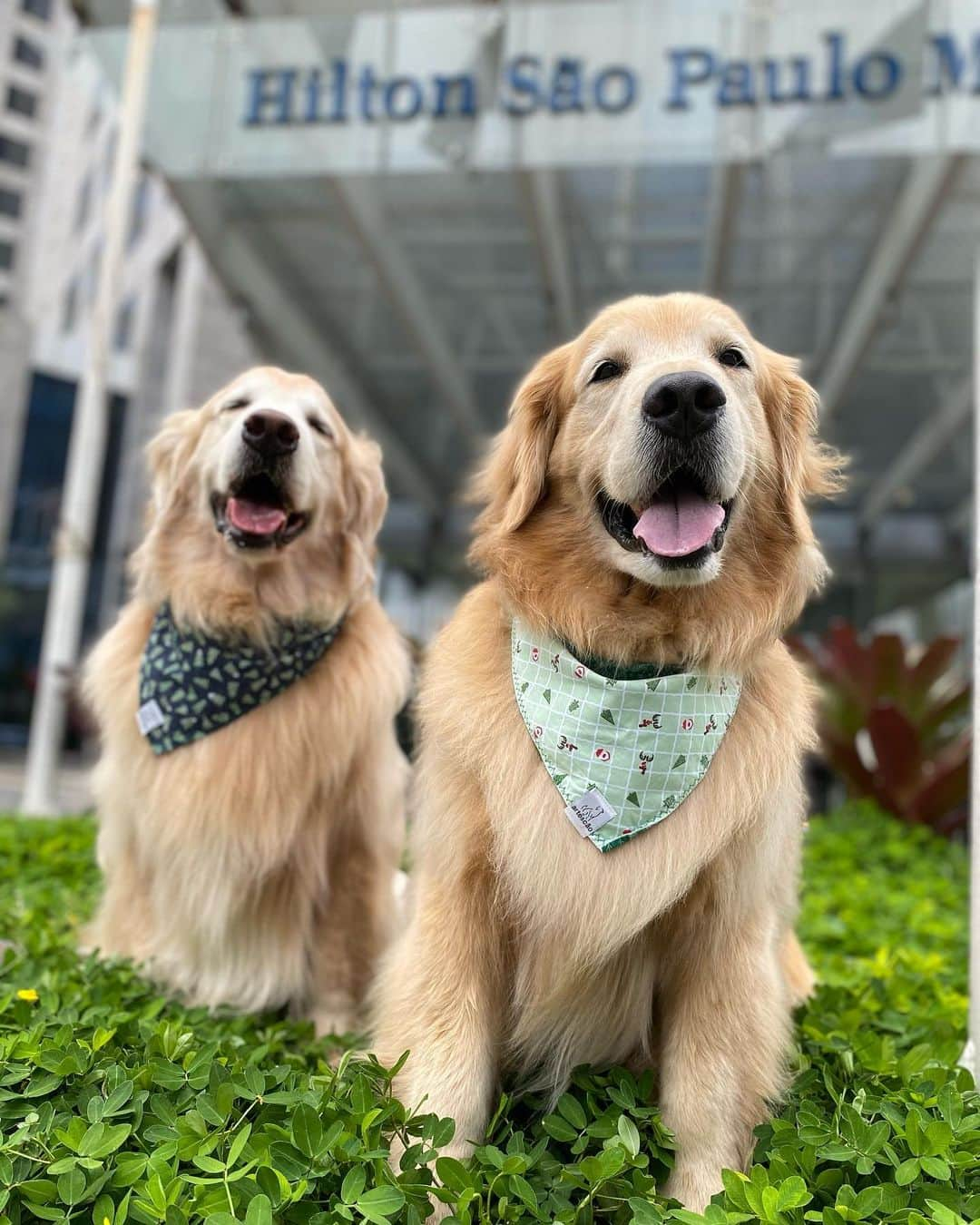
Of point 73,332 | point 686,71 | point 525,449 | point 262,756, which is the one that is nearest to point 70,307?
point 73,332

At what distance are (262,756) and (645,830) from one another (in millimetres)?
1099

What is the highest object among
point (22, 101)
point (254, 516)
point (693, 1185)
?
point (22, 101)

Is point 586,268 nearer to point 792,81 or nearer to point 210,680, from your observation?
point 792,81

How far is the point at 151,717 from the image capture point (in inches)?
99.7

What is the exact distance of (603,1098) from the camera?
185 cm

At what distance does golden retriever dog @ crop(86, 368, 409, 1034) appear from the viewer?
2473 mm

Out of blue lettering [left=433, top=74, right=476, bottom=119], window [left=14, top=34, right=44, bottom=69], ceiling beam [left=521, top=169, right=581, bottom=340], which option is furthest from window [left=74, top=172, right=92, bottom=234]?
blue lettering [left=433, top=74, right=476, bottom=119]

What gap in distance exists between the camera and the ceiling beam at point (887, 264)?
6.69 m

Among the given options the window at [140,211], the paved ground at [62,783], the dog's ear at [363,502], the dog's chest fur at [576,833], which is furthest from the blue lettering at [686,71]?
the window at [140,211]

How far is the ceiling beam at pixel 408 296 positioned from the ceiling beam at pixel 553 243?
1.19m

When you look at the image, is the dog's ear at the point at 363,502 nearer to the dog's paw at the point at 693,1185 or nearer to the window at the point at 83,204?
the dog's paw at the point at 693,1185

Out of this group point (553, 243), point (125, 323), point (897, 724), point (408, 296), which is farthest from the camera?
point (125, 323)

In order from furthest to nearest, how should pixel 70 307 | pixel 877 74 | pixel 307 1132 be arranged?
pixel 70 307 < pixel 877 74 < pixel 307 1132

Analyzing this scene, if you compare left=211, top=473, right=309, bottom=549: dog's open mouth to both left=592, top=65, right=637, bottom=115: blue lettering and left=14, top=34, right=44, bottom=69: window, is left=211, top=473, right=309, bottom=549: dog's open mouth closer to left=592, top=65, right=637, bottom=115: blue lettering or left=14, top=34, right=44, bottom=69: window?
left=592, top=65, right=637, bottom=115: blue lettering
